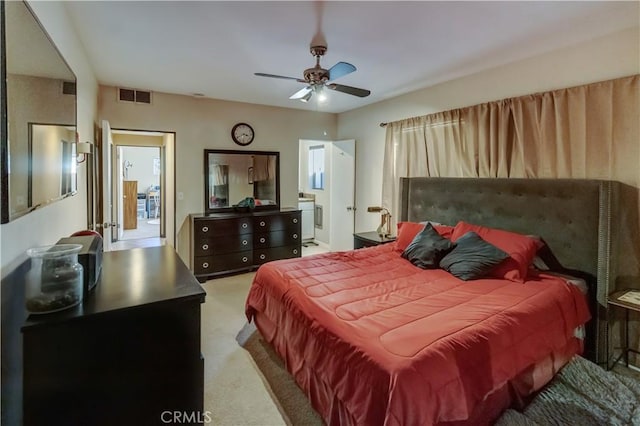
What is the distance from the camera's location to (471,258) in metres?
2.79

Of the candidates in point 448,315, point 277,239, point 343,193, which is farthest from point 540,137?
point 277,239


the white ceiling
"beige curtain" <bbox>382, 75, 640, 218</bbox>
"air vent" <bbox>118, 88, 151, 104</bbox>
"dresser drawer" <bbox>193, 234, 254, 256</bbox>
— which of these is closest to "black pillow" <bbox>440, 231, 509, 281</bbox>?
"beige curtain" <bbox>382, 75, 640, 218</bbox>

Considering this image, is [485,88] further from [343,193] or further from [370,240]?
[343,193]

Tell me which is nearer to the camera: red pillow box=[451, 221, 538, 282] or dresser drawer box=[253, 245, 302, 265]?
red pillow box=[451, 221, 538, 282]

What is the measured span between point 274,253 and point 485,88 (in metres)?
3.58

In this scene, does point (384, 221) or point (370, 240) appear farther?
point (384, 221)

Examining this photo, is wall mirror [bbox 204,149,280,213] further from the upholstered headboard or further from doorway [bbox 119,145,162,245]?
doorway [bbox 119,145,162,245]

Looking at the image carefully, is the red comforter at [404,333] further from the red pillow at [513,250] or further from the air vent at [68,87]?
the air vent at [68,87]

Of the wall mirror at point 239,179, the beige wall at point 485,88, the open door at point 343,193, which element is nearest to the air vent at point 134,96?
the wall mirror at point 239,179

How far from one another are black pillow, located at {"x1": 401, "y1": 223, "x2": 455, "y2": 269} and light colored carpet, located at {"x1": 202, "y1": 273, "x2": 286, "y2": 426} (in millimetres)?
1725

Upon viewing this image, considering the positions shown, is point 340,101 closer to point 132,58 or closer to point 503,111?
point 503,111

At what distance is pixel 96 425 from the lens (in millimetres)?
1282

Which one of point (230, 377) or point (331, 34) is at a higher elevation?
point (331, 34)

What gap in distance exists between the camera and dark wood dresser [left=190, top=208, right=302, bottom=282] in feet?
14.9
